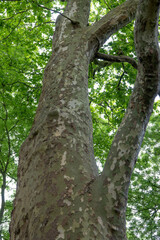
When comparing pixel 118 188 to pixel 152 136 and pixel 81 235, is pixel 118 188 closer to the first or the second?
pixel 81 235

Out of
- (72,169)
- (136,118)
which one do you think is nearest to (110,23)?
(136,118)

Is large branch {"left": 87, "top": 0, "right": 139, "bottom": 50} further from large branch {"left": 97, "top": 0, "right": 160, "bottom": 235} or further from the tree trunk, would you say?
large branch {"left": 97, "top": 0, "right": 160, "bottom": 235}

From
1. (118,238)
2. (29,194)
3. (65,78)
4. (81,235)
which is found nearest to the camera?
(81,235)

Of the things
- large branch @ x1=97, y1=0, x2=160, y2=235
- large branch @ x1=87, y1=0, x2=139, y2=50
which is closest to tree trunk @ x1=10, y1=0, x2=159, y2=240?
large branch @ x1=97, y1=0, x2=160, y2=235

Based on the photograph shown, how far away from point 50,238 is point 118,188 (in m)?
0.51

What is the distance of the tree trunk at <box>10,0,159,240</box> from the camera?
127 cm

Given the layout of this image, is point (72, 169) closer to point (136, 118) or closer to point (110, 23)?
point (136, 118)

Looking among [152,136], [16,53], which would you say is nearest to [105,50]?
[16,53]

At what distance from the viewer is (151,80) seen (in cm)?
179

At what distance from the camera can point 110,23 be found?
345 cm

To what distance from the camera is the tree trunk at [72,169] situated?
4.17ft

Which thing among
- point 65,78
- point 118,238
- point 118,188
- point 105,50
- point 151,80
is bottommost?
point 118,238

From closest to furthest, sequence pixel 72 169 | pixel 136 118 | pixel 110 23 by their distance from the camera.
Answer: pixel 72 169 < pixel 136 118 < pixel 110 23

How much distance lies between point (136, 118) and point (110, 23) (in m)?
2.35
